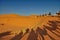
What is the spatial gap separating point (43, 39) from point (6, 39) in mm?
2759

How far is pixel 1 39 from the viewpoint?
1144 centimetres

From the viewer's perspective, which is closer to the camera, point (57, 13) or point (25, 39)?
point (25, 39)

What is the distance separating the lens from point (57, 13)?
32.7 metres

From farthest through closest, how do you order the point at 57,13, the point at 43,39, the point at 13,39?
the point at 57,13 < the point at 13,39 < the point at 43,39

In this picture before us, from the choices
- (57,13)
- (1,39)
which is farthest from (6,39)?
(57,13)

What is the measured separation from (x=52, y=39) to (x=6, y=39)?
338 centimetres

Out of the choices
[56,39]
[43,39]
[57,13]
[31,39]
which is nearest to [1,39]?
[31,39]

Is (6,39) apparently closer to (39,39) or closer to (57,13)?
(39,39)

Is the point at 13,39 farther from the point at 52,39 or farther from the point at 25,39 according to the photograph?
the point at 52,39

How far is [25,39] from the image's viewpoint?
36.8ft

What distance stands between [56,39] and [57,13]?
22.3 m

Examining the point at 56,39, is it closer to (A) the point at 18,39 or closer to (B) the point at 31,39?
(B) the point at 31,39

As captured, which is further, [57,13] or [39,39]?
[57,13]

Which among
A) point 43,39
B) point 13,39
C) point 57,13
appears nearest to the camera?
point 43,39
